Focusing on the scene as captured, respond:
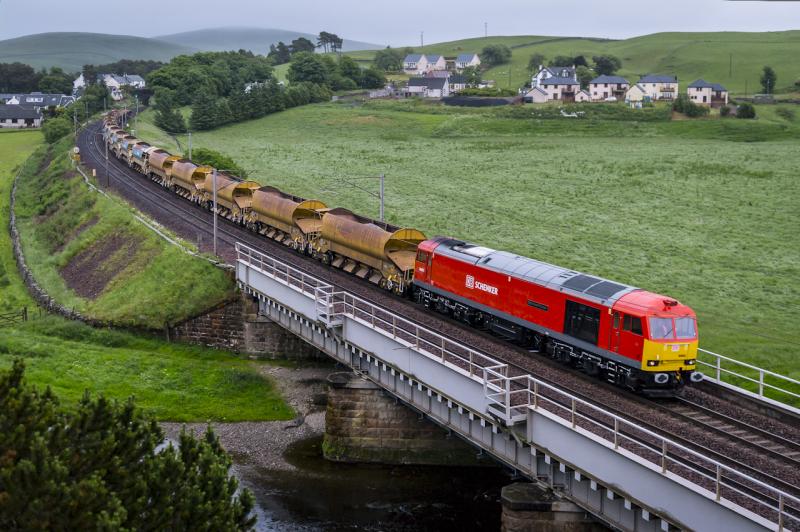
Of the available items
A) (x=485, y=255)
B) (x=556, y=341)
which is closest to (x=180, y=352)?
(x=485, y=255)

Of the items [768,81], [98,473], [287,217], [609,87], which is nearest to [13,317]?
[287,217]

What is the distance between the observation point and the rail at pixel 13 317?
190ft

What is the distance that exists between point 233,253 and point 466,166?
5496cm

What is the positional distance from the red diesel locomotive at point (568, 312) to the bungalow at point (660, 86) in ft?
471

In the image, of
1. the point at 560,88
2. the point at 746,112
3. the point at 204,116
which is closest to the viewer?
the point at 746,112

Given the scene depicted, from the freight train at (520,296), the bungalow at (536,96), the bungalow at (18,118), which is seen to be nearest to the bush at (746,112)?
the bungalow at (536,96)

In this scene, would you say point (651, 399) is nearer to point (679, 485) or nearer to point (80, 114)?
point (679, 485)

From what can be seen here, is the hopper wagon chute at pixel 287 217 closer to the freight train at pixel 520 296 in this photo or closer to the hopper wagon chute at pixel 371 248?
the freight train at pixel 520 296

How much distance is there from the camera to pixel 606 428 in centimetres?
Result: 2538

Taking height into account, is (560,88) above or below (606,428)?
above

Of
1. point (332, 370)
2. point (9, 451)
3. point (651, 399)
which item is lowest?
point (332, 370)

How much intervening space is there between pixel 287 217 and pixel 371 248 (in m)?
12.4

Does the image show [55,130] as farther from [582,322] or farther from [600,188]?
[582,322]

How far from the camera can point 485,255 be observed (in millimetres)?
41938
